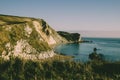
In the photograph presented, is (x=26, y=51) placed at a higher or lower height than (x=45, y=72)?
lower

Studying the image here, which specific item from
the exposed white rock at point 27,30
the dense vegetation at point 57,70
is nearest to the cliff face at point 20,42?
the exposed white rock at point 27,30

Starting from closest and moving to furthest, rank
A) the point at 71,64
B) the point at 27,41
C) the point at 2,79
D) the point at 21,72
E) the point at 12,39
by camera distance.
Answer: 1. the point at 2,79
2. the point at 21,72
3. the point at 71,64
4. the point at 12,39
5. the point at 27,41

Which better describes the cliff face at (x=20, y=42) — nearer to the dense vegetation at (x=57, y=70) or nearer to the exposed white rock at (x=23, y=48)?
the exposed white rock at (x=23, y=48)

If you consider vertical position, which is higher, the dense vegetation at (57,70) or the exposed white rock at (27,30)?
the exposed white rock at (27,30)

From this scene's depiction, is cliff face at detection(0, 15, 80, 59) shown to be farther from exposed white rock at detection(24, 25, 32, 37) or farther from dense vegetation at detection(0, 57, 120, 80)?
dense vegetation at detection(0, 57, 120, 80)

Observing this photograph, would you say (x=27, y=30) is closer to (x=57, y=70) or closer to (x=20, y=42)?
(x=20, y=42)

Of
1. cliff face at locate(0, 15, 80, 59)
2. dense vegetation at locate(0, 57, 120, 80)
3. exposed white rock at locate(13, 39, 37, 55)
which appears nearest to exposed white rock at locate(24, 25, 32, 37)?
cliff face at locate(0, 15, 80, 59)

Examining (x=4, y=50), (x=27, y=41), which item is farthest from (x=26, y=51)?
(x=4, y=50)

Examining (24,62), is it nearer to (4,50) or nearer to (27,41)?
(4,50)

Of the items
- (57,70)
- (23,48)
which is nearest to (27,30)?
(23,48)
